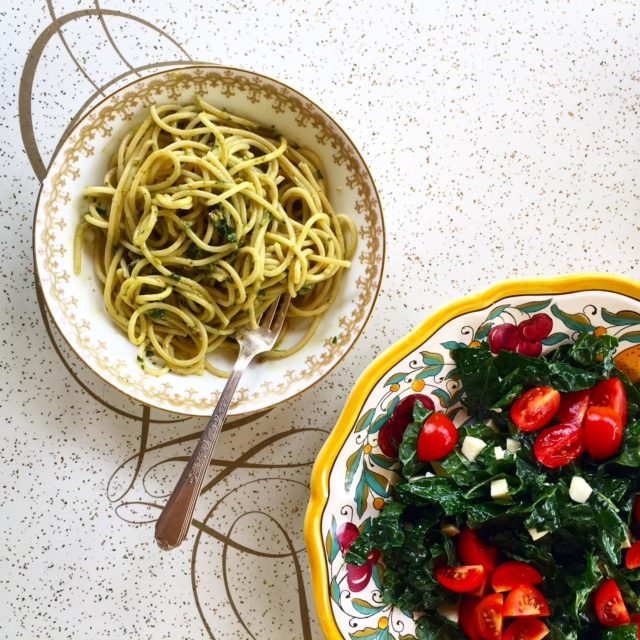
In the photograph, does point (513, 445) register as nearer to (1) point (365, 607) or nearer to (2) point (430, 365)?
(2) point (430, 365)

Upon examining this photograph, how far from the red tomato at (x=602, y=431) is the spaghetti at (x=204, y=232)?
821 mm

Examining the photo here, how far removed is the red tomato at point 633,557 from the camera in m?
1.92

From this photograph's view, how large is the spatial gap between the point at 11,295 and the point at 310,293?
2.96 feet

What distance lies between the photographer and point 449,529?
194 centimetres

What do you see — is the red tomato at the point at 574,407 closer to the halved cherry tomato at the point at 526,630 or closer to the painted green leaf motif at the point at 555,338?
the painted green leaf motif at the point at 555,338

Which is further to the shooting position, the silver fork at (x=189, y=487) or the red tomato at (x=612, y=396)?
the red tomato at (x=612, y=396)

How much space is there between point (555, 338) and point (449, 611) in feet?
2.85

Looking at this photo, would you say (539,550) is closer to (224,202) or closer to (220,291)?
(220,291)

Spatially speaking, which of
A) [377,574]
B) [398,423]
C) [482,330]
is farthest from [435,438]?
[377,574]

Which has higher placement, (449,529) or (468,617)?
(449,529)

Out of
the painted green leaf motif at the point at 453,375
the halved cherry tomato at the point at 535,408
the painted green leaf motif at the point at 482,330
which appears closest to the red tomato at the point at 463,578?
the halved cherry tomato at the point at 535,408

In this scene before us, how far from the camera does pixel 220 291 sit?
194 cm

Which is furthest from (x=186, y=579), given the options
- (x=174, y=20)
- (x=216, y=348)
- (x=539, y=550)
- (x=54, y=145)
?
(x=174, y=20)

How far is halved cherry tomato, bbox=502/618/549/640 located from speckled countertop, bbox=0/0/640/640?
61 centimetres
